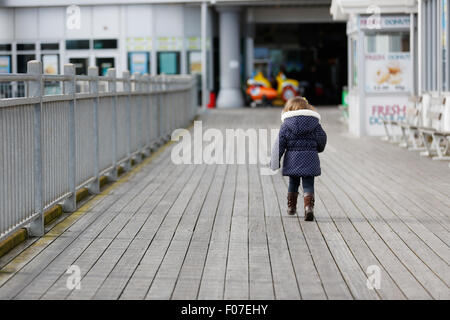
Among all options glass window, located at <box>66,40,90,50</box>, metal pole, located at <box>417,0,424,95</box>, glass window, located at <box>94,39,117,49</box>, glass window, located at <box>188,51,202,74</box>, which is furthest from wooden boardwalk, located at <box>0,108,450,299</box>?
glass window, located at <box>66,40,90,50</box>

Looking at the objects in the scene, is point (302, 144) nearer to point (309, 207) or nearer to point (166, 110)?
point (309, 207)

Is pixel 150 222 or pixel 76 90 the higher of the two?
pixel 76 90

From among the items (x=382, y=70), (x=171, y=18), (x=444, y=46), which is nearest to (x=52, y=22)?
(x=171, y=18)

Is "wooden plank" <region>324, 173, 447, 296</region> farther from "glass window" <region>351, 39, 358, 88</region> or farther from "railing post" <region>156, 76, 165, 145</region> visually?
"glass window" <region>351, 39, 358, 88</region>

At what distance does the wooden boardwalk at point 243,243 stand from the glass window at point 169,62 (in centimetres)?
2307

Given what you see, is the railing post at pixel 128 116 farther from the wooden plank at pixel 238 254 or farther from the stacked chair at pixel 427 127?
the stacked chair at pixel 427 127

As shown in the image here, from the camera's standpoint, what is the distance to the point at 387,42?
18359 mm

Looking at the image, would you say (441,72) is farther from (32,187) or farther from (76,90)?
(32,187)

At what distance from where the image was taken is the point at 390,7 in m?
17.3

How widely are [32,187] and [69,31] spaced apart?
94.1 ft

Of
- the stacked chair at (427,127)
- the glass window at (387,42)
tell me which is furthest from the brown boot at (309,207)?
the glass window at (387,42)

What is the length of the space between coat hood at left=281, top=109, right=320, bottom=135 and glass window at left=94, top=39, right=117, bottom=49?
27.2 meters

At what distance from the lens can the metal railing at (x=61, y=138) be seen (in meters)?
6.23

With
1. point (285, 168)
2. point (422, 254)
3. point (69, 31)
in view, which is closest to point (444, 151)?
point (285, 168)
